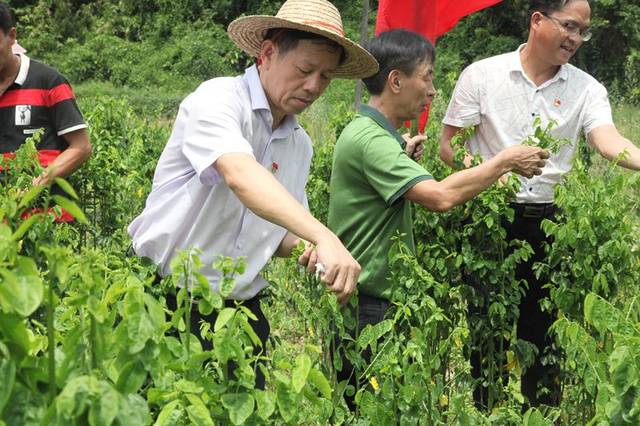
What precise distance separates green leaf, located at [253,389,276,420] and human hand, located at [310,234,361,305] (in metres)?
0.43

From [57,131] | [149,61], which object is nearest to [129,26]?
[149,61]

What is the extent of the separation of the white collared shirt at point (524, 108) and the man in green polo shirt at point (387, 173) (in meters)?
0.58

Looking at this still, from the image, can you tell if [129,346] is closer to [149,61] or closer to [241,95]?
[241,95]

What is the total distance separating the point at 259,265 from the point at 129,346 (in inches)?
54.0

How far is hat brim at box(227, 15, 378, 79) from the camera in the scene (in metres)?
Answer: 3.03

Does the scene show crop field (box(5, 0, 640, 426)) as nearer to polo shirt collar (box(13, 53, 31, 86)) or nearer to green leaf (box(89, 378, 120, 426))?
green leaf (box(89, 378, 120, 426))

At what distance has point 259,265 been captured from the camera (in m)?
3.17

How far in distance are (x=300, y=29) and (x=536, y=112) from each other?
5.25 ft

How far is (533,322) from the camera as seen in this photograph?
14.4 feet

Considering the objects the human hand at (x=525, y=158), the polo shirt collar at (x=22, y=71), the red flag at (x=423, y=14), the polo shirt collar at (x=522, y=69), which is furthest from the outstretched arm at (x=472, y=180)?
the polo shirt collar at (x=22, y=71)

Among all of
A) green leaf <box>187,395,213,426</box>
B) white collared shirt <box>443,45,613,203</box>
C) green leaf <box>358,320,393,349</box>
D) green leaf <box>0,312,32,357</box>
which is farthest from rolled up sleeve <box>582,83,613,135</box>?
green leaf <box>0,312,32,357</box>

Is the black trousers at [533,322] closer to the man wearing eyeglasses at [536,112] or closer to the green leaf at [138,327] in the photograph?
the man wearing eyeglasses at [536,112]

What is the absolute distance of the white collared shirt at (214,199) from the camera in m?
2.97

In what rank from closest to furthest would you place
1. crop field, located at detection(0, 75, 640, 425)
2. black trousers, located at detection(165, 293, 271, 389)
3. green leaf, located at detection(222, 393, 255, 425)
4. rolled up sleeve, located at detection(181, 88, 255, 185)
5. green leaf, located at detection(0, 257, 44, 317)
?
green leaf, located at detection(0, 257, 44, 317) < crop field, located at detection(0, 75, 640, 425) < green leaf, located at detection(222, 393, 255, 425) < rolled up sleeve, located at detection(181, 88, 255, 185) < black trousers, located at detection(165, 293, 271, 389)
